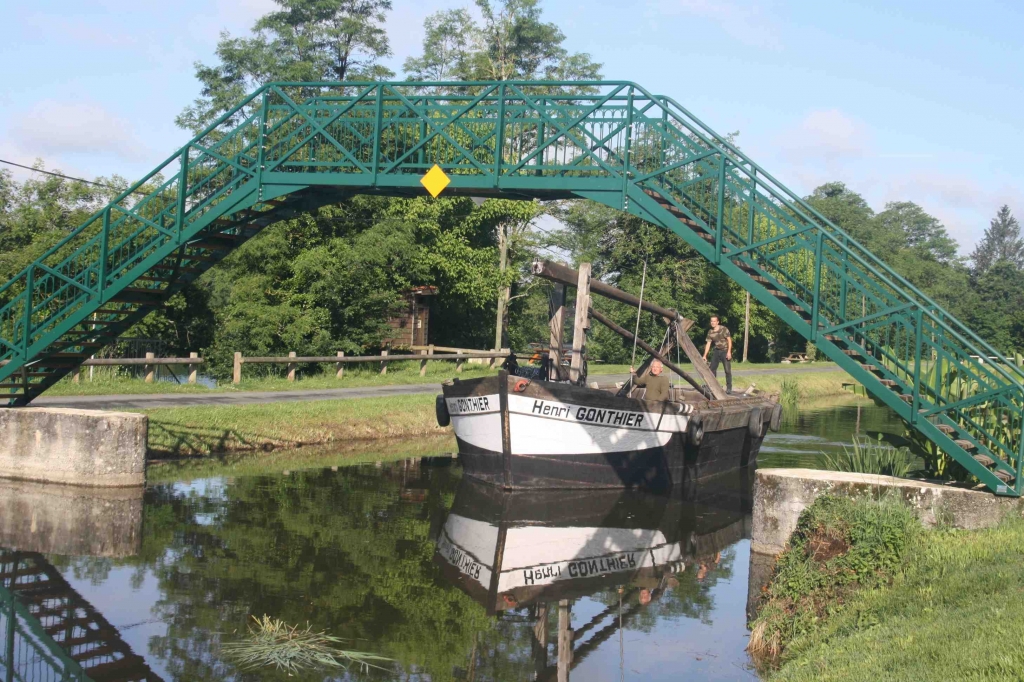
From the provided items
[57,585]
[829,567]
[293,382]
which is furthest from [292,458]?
[829,567]

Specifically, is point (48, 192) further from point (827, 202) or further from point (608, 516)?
point (827, 202)

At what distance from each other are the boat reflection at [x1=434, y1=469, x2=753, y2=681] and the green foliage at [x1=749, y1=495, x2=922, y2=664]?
5.60 ft

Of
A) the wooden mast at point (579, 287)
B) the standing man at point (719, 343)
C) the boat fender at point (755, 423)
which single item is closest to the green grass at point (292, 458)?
the wooden mast at point (579, 287)

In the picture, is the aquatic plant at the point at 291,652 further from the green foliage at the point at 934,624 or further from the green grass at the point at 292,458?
the green grass at the point at 292,458

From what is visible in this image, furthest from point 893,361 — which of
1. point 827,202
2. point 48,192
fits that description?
point 827,202

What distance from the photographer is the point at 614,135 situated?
640 inches

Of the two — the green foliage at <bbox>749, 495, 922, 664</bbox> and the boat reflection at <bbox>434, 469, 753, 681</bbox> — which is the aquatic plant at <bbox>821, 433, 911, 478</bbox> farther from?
the green foliage at <bbox>749, 495, 922, 664</bbox>

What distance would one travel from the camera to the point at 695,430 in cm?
2022

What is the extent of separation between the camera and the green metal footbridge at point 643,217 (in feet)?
44.1

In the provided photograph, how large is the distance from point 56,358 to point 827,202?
98568mm

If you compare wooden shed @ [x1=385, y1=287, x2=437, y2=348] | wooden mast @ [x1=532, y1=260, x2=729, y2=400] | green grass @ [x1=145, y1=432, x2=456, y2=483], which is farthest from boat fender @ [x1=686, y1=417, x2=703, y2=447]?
wooden shed @ [x1=385, y1=287, x2=437, y2=348]

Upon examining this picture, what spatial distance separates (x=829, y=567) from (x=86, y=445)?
12206 millimetres

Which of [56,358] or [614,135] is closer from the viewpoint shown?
[614,135]

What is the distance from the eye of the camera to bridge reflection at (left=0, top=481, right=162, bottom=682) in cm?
959
